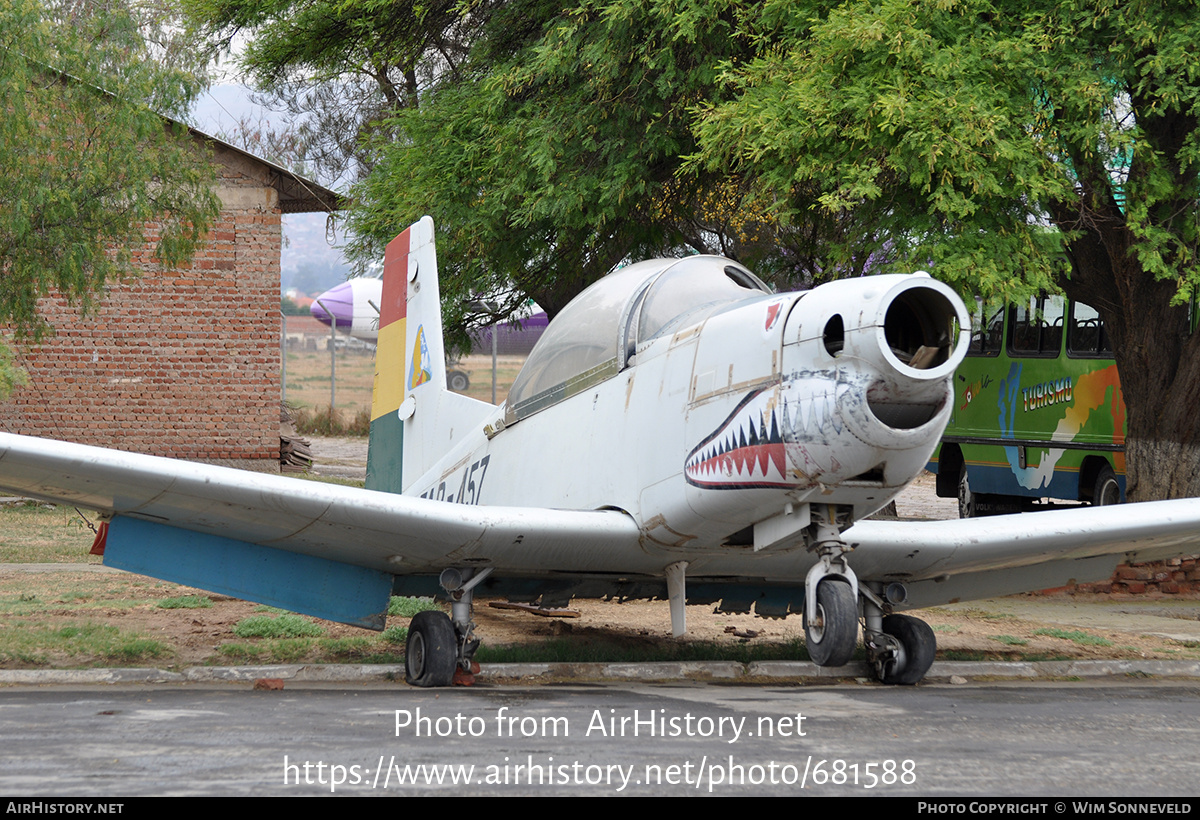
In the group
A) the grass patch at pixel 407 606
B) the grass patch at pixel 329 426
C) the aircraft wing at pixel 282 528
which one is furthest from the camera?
the grass patch at pixel 329 426

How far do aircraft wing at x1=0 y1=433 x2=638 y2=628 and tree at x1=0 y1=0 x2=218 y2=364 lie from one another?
7.62m

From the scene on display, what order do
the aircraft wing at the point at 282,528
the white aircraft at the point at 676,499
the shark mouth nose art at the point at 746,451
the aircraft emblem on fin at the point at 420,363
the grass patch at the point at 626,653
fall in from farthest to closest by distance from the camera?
the aircraft emblem on fin at the point at 420,363 → the grass patch at the point at 626,653 → the aircraft wing at the point at 282,528 → the shark mouth nose art at the point at 746,451 → the white aircraft at the point at 676,499

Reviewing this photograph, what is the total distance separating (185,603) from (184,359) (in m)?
9.21

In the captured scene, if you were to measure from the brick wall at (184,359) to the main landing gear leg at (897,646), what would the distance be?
1328 cm

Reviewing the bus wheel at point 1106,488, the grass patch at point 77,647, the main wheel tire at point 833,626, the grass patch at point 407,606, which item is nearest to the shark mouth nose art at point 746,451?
the main wheel tire at point 833,626

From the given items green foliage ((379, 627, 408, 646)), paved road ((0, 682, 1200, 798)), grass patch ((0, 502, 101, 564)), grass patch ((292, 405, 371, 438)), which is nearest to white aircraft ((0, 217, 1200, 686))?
paved road ((0, 682, 1200, 798))

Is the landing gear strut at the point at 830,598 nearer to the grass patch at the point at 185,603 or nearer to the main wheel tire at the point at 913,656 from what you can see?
the main wheel tire at the point at 913,656

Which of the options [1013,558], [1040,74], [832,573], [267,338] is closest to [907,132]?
[1040,74]

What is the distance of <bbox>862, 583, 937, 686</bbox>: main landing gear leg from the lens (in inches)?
293

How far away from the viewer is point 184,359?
61.2 feet

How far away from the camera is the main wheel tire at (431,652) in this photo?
22.7 ft

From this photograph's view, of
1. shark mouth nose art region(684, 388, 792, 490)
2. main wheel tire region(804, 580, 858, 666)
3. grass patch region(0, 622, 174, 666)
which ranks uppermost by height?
shark mouth nose art region(684, 388, 792, 490)

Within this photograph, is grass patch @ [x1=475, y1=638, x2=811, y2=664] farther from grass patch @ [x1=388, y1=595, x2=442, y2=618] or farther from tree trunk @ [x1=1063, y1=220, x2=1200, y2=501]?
tree trunk @ [x1=1063, y1=220, x2=1200, y2=501]

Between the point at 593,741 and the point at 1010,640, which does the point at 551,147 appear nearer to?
the point at 1010,640
